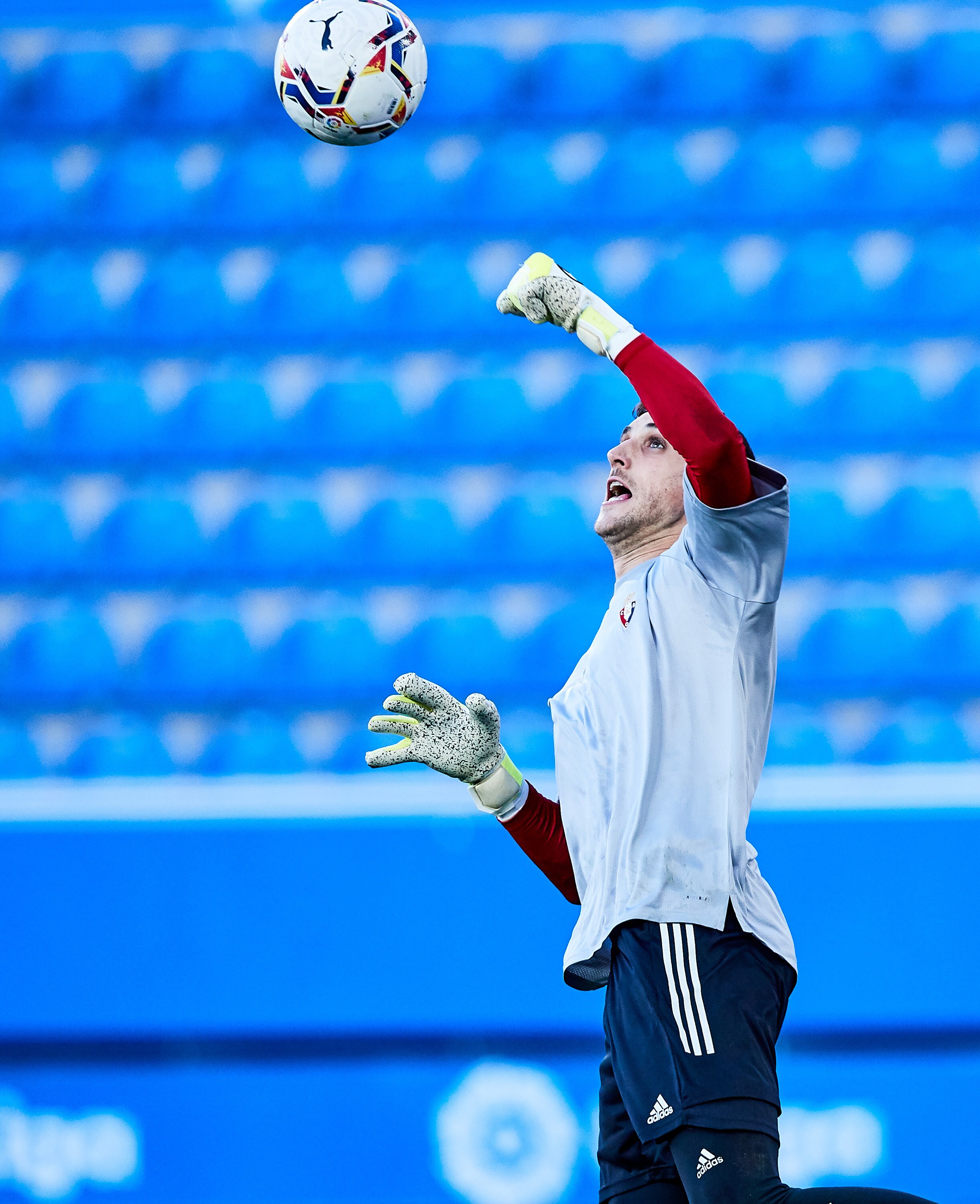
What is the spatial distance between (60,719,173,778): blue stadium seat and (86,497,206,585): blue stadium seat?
471 mm

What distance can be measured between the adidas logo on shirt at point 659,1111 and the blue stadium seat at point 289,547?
2.82m

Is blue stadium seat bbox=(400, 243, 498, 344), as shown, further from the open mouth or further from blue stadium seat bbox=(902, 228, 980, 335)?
the open mouth

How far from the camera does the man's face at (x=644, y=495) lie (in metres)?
2.10

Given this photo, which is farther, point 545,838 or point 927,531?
point 927,531

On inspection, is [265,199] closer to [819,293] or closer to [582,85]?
[582,85]

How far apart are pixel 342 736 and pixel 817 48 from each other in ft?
8.55

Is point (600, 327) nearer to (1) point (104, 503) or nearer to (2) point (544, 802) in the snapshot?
(2) point (544, 802)

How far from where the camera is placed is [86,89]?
464cm

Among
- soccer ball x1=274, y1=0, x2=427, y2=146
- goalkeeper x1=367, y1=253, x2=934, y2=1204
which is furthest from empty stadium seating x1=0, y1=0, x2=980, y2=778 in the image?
goalkeeper x1=367, y1=253, x2=934, y2=1204

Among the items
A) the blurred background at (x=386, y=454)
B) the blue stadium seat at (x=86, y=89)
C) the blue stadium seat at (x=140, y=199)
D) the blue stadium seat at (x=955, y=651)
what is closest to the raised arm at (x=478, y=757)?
the blurred background at (x=386, y=454)

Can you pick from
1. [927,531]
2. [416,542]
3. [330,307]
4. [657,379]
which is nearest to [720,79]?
[330,307]

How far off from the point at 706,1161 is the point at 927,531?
9.84 feet

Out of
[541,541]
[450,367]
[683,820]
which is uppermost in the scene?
[450,367]

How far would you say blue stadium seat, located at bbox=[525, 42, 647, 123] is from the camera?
15.1 ft
